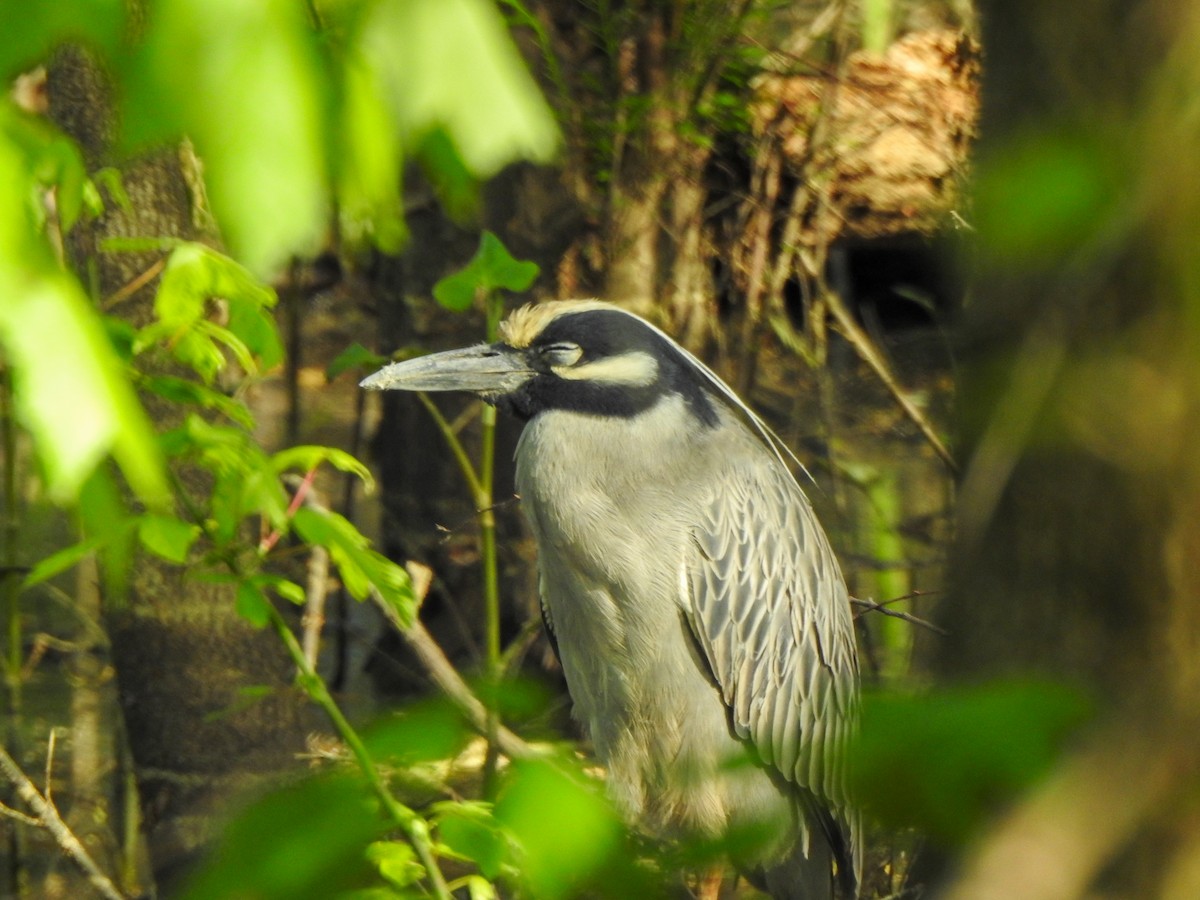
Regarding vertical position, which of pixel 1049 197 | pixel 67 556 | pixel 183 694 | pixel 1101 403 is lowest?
pixel 183 694

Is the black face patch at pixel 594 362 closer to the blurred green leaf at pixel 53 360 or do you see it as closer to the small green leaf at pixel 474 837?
the small green leaf at pixel 474 837

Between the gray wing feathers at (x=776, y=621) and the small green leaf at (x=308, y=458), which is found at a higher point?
the small green leaf at (x=308, y=458)

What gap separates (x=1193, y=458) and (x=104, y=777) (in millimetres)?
3883

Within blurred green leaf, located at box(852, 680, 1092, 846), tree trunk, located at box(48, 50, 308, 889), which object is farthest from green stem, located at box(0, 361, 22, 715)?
blurred green leaf, located at box(852, 680, 1092, 846)

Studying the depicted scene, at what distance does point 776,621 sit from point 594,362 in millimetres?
Answer: 792

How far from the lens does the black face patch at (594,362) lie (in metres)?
3.09

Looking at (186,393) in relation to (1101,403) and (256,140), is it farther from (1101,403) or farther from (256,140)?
(1101,403)

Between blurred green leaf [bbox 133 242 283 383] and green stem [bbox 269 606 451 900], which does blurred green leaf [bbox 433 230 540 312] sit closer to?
blurred green leaf [bbox 133 242 283 383]

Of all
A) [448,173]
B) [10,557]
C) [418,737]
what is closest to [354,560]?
[418,737]

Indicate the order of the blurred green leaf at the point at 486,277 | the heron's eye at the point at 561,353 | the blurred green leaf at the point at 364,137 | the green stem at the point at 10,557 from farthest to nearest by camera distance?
the heron's eye at the point at 561,353 → the green stem at the point at 10,557 → the blurred green leaf at the point at 486,277 → the blurred green leaf at the point at 364,137

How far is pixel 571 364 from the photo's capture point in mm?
3133

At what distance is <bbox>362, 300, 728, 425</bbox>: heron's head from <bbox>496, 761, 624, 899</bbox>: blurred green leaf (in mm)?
1997

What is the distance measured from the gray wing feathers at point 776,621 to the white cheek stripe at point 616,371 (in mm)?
332

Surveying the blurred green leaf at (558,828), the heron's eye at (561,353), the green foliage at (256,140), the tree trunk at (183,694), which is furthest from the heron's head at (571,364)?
the green foliage at (256,140)
